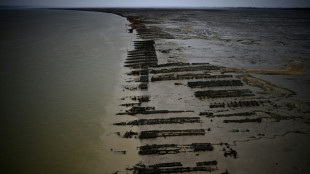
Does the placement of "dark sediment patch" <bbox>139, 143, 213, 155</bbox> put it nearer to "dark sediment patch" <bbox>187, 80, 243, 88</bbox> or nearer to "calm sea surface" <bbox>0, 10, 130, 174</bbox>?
"calm sea surface" <bbox>0, 10, 130, 174</bbox>

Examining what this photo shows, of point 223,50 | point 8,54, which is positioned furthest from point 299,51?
point 8,54

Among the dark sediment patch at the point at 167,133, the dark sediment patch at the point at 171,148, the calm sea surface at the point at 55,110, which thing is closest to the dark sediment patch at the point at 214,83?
the dark sediment patch at the point at 167,133

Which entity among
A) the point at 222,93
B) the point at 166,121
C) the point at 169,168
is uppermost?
the point at 222,93

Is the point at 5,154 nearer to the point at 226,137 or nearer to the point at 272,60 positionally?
the point at 226,137

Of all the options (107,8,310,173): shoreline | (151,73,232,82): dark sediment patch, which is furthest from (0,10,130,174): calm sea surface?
(151,73,232,82): dark sediment patch

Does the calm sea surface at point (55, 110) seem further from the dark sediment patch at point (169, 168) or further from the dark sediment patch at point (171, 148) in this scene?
the dark sediment patch at point (171, 148)

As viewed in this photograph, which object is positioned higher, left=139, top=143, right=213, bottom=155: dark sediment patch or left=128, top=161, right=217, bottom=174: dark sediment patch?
left=139, top=143, right=213, bottom=155: dark sediment patch

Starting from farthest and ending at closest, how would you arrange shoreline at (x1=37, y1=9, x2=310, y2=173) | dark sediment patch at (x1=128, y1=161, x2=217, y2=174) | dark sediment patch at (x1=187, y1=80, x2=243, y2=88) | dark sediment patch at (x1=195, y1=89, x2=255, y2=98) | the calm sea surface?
1. dark sediment patch at (x1=187, y1=80, x2=243, y2=88)
2. dark sediment patch at (x1=195, y1=89, x2=255, y2=98)
3. the calm sea surface
4. shoreline at (x1=37, y1=9, x2=310, y2=173)
5. dark sediment patch at (x1=128, y1=161, x2=217, y2=174)

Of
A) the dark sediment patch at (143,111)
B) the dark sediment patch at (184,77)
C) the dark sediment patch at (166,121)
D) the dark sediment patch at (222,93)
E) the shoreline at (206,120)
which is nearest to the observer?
the shoreline at (206,120)

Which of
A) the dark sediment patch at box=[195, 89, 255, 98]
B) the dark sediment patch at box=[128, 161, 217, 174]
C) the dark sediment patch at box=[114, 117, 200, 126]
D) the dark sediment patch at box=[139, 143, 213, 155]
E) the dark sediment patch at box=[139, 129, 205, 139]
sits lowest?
the dark sediment patch at box=[128, 161, 217, 174]

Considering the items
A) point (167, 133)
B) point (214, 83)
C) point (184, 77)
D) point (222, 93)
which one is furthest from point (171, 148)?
point (184, 77)

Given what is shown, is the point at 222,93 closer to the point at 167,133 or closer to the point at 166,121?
the point at 166,121
